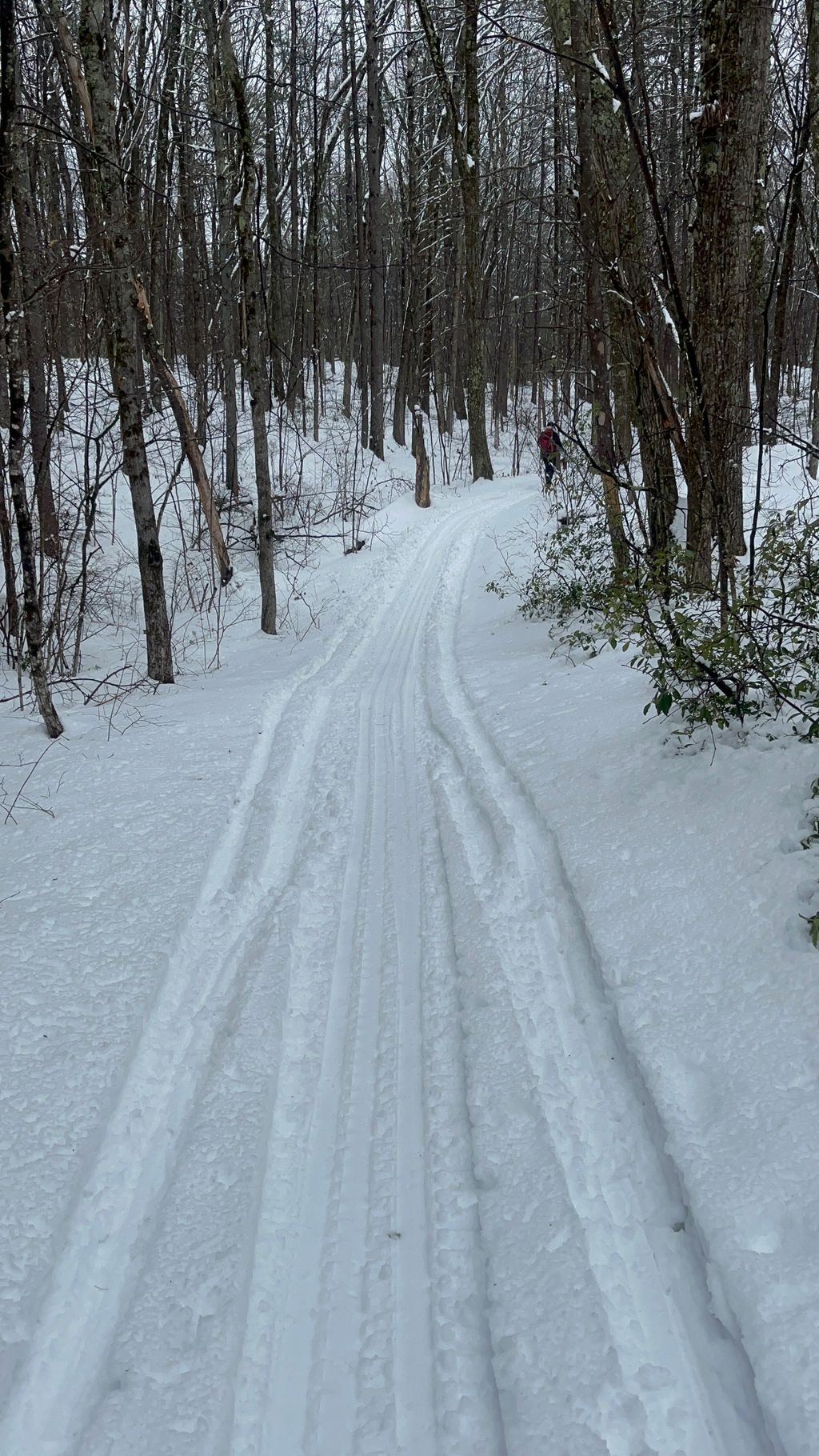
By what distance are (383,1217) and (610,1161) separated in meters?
0.69

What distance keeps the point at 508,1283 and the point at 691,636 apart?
125 inches

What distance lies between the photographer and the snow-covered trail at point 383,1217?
183cm

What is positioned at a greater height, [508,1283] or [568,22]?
[568,22]

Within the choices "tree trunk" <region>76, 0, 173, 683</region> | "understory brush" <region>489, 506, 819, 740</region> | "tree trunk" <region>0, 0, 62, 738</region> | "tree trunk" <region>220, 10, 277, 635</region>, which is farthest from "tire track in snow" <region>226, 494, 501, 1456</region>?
"tree trunk" <region>220, 10, 277, 635</region>

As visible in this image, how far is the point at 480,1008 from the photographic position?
123 inches

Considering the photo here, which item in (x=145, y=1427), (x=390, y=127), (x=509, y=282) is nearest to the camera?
(x=145, y=1427)

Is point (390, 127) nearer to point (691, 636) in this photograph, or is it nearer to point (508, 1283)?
point (691, 636)

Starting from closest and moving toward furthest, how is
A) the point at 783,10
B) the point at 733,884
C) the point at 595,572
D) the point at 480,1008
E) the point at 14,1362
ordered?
the point at 14,1362 < the point at 480,1008 < the point at 733,884 < the point at 783,10 < the point at 595,572

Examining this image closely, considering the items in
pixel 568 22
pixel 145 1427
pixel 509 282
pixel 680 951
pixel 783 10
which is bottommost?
pixel 145 1427

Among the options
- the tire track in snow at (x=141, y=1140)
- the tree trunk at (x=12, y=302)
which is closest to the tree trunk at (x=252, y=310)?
the tree trunk at (x=12, y=302)

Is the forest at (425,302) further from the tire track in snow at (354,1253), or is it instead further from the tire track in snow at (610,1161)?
the tire track in snow at (354,1253)

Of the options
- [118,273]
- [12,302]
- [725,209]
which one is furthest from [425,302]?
[12,302]

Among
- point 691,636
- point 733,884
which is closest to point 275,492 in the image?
point 691,636

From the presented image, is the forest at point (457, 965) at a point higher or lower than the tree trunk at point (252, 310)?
lower
